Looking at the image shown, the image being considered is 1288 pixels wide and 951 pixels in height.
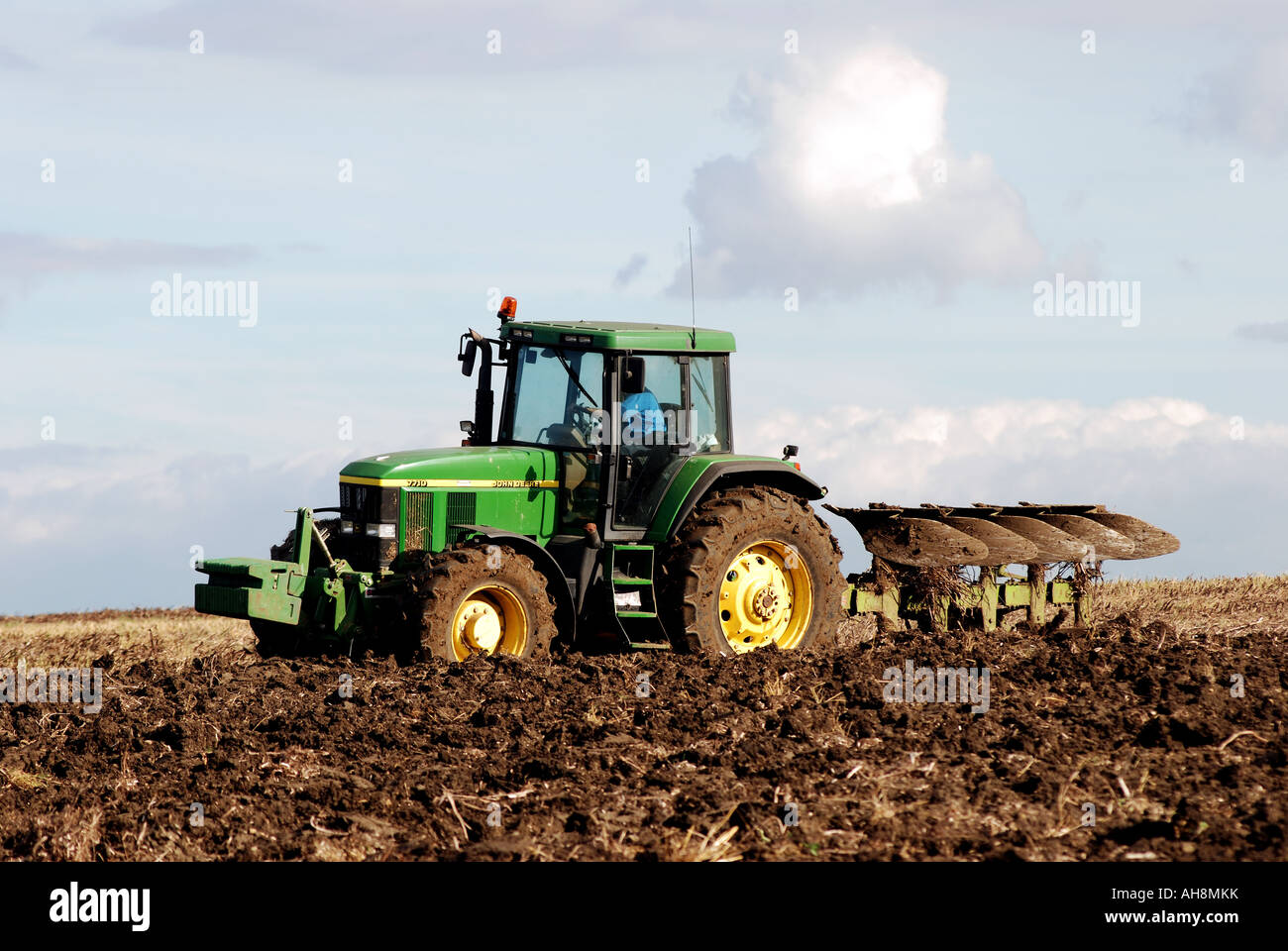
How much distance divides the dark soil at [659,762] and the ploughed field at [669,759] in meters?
0.02

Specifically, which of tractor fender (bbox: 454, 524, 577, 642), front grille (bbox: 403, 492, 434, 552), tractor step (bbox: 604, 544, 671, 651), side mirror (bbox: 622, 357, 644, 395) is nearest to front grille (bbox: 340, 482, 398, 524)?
front grille (bbox: 403, 492, 434, 552)

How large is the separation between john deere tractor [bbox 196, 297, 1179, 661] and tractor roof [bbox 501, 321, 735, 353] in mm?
18

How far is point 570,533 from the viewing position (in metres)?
11.7

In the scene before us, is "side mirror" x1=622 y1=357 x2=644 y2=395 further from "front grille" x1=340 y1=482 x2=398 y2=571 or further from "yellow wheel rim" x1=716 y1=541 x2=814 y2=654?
"front grille" x1=340 y1=482 x2=398 y2=571

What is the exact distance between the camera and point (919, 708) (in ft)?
29.9

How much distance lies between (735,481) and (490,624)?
251cm

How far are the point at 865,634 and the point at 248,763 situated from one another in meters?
8.84

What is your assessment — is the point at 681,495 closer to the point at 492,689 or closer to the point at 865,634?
the point at 492,689

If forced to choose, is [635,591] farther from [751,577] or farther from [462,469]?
[462,469]

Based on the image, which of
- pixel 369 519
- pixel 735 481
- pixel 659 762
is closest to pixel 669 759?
pixel 659 762

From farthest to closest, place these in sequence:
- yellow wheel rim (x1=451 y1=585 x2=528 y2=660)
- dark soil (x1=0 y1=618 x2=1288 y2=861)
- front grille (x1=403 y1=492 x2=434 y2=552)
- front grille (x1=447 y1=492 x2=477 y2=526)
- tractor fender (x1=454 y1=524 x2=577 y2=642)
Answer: front grille (x1=447 y1=492 x2=477 y2=526) < front grille (x1=403 y1=492 x2=434 y2=552) < tractor fender (x1=454 y1=524 x2=577 y2=642) < yellow wheel rim (x1=451 y1=585 x2=528 y2=660) < dark soil (x1=0 y1=618 x2=1288 y2=861)

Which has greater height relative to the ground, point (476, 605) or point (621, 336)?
point (621, 336)

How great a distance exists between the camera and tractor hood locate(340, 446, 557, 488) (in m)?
11.2

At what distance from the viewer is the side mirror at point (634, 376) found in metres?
11.1
